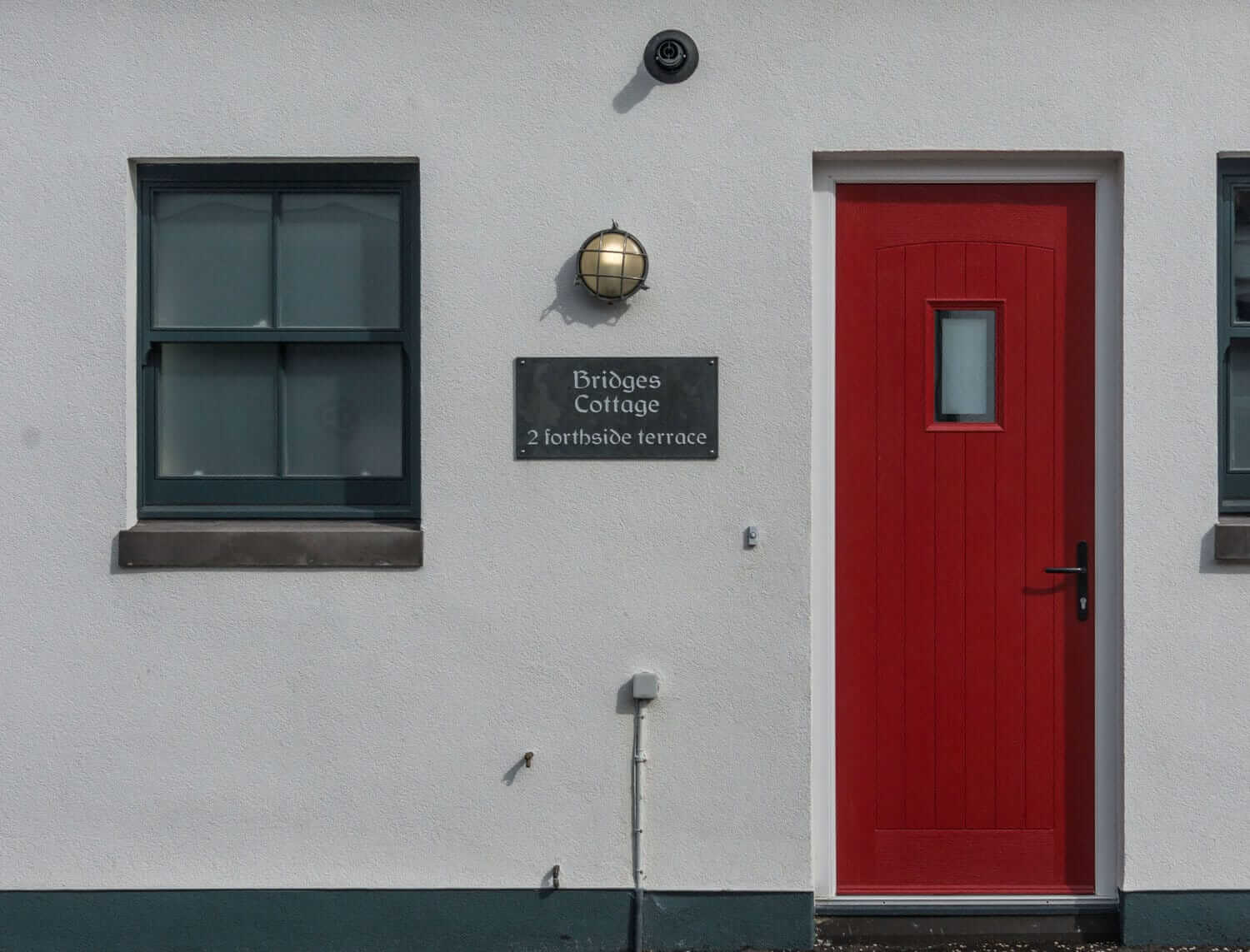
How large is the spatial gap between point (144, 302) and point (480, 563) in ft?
5.41

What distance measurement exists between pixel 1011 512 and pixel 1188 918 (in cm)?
165

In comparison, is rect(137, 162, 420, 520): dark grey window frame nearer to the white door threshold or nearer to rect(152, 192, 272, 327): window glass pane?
rect(152, 192, 272, 327): window glass pane

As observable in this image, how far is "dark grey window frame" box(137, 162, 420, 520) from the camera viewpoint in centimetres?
439

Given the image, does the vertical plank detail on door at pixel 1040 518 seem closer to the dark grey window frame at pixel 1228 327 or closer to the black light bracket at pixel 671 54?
the dark grey window frame at pixel 1228 327

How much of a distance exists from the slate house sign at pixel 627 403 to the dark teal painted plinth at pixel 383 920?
1.68m

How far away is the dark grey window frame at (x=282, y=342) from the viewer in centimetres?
439

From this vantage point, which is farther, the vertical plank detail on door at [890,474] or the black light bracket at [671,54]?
the vertical plank detail on door at [890,474]

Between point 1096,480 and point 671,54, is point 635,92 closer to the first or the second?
point 671,54

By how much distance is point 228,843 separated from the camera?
432 centimetres

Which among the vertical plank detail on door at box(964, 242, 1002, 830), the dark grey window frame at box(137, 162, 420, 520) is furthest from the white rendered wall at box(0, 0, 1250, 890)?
the vertical plank detail on door at box(964, 242, 1002, 830)

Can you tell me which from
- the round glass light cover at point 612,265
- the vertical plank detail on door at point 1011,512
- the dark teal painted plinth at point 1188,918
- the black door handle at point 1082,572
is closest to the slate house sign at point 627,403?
the round glass light cover at point 612,265

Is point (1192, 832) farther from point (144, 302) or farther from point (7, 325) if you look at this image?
point (7, 325)

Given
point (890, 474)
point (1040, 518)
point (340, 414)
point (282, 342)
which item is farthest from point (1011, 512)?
point (282, 342)

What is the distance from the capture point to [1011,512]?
442 cm
